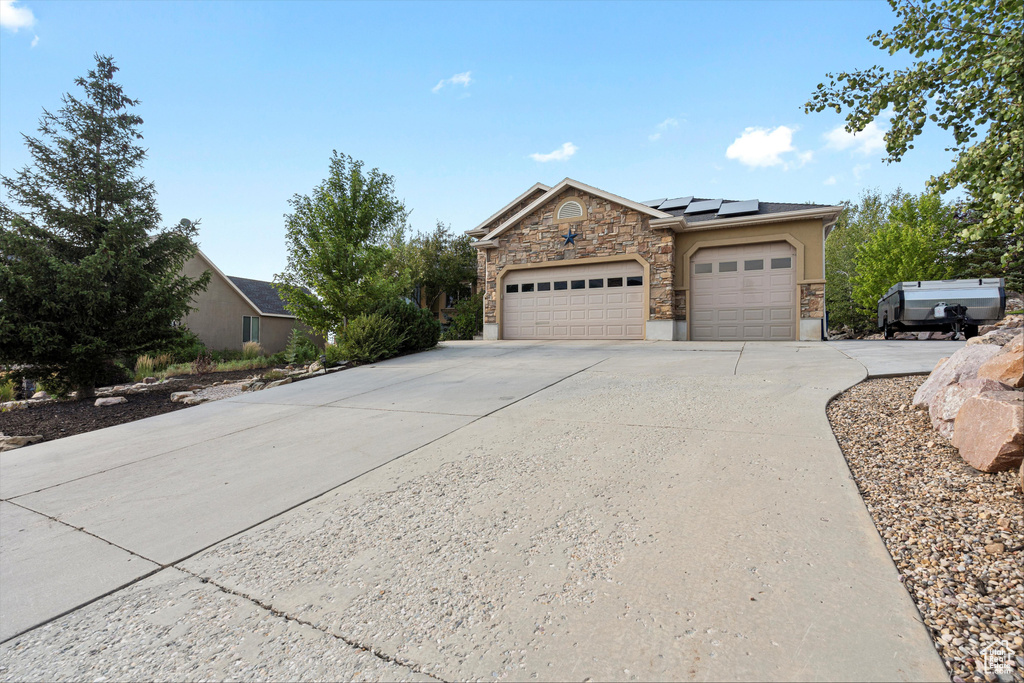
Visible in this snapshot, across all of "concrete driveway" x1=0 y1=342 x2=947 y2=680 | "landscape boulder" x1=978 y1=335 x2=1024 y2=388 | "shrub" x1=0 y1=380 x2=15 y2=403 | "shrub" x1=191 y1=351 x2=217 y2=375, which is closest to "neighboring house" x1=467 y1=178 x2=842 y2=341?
"shrub" x1=191 y1=351 x2=217 y2=375

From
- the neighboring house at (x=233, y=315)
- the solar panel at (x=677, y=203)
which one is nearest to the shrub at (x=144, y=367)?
the neighboring house at (x=233, y=315)

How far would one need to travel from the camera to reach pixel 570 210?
15.6 meters

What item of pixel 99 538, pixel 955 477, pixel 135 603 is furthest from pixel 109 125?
pixel 955 477

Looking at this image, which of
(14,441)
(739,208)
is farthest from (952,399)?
(739,208)

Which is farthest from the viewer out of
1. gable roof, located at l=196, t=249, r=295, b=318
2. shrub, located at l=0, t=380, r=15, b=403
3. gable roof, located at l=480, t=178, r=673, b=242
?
gable roof, located at l=196, t=249, r=295, b=318

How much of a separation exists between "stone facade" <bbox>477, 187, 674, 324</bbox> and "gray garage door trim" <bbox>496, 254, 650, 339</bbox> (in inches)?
7.7

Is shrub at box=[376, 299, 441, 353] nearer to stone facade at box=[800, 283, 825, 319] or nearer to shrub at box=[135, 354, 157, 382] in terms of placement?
shrub at box=[135, 354, 157, 382]

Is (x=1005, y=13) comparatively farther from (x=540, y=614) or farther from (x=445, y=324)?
(x=445, y=324)

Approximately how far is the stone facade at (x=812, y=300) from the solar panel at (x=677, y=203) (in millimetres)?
5096

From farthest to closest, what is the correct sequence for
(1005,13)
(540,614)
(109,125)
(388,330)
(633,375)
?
(388,330) < (109,125) < (633,375) < (1005,13) < (540,614)

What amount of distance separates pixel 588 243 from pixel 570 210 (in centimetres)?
134

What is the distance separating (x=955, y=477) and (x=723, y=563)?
1990mm

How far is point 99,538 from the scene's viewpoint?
108 inches

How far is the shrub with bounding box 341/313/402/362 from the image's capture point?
10.3m
